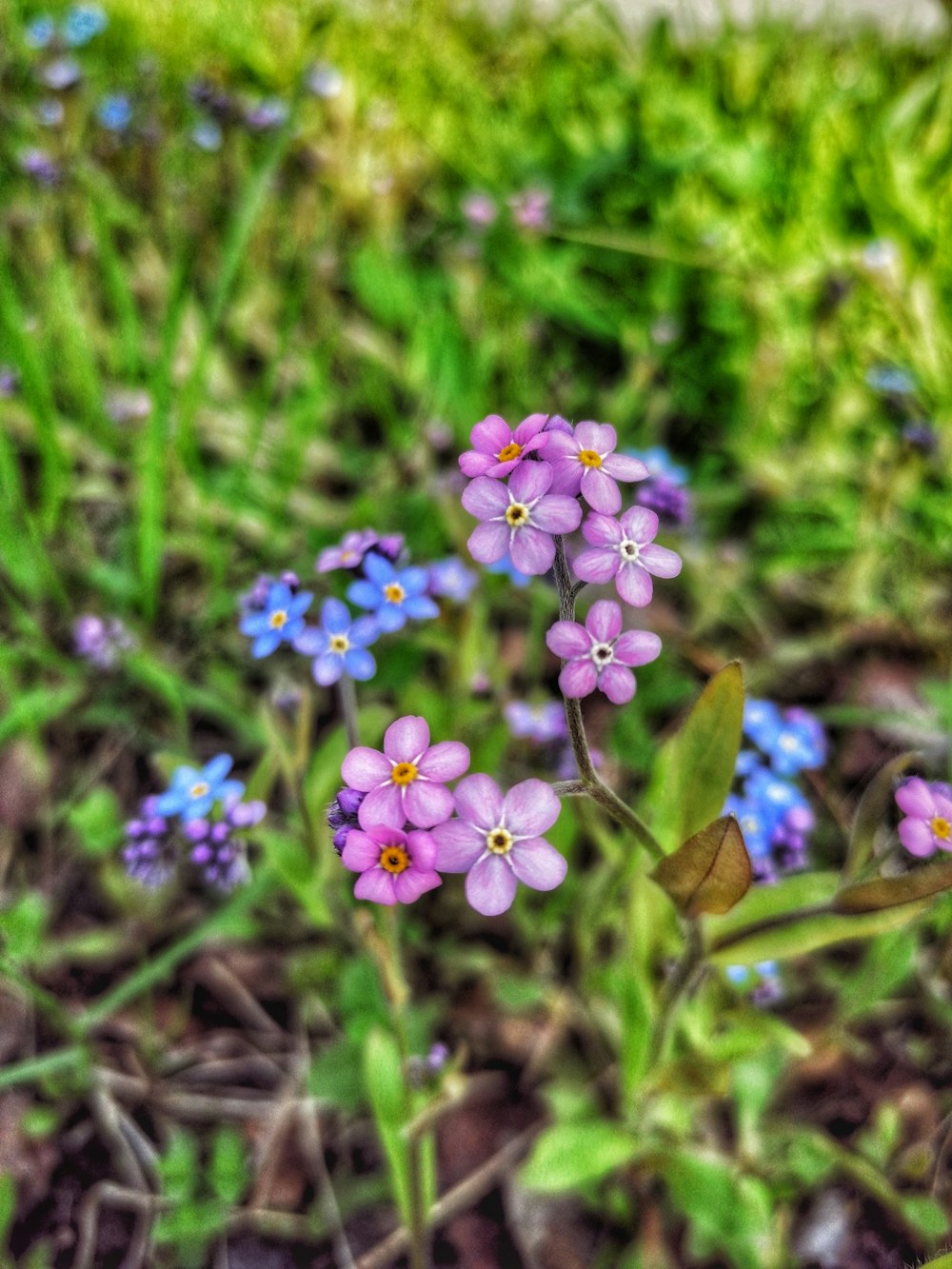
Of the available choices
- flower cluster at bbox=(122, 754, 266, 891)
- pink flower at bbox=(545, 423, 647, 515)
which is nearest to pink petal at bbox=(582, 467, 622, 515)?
pink flower at bbox=(545, 423, 647, 515)

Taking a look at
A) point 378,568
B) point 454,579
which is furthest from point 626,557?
point 454,579

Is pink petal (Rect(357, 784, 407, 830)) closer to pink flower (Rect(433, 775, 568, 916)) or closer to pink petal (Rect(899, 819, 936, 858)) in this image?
pink flower (Rect(433, 775, 568, 916))

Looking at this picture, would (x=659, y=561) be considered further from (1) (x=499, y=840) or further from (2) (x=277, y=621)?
(2) (x=277, y=621)

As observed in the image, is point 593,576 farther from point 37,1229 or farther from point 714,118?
point 714,118

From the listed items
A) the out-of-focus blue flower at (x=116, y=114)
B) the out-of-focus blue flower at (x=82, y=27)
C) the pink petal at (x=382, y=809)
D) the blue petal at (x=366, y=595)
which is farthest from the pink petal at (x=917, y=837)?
the out-of-focus blue flower at (x=82, y=27)

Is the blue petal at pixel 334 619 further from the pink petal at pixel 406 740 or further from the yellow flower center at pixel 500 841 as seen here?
the yellow flower center at pixel 500 841
